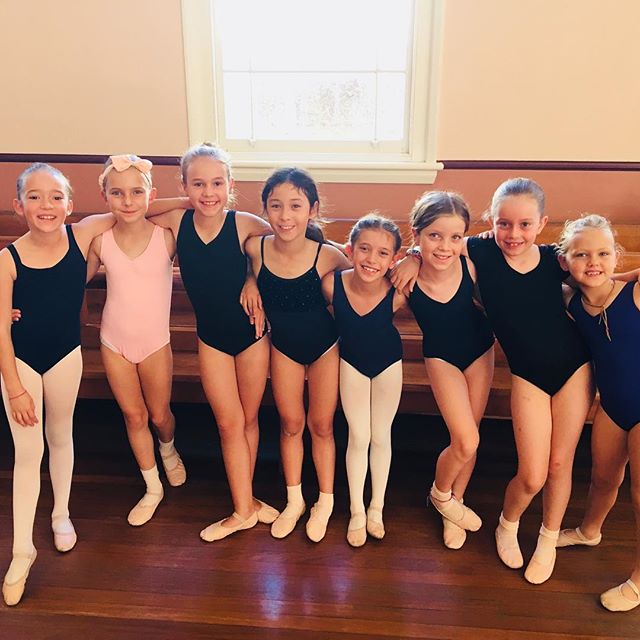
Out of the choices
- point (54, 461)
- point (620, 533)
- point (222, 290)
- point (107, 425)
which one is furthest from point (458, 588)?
point (107, 425)

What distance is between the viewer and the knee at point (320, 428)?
1.71 m

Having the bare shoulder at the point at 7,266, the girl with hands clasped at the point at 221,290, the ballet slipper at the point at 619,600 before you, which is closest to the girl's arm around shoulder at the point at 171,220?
the girl with hands clasped at the point at 221,290

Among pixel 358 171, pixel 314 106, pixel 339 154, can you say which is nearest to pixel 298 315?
pixel 358 171

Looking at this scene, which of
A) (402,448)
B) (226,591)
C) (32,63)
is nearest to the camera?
(226,591)

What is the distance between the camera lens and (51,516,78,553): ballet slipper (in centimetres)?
168

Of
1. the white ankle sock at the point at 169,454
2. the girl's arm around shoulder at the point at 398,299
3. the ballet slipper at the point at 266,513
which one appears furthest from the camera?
the white ankle sock at the point at 169,454

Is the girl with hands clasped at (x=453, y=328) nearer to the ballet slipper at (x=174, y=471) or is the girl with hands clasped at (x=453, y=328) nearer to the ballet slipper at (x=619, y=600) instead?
the ballet slipper at (x=619, y=600)

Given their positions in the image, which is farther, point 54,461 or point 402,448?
point 402,448

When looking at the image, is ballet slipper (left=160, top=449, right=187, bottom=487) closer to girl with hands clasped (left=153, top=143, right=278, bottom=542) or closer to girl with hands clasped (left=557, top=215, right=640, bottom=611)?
girl with hands clasped (left=153, top=143, right=278, bottom=542)

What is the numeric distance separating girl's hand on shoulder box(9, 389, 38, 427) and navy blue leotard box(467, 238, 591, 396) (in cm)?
124

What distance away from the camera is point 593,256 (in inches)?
54.6

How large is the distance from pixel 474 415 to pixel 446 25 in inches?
67.8

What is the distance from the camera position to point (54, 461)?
168 cm

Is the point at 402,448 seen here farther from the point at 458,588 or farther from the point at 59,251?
the point at 59,251
